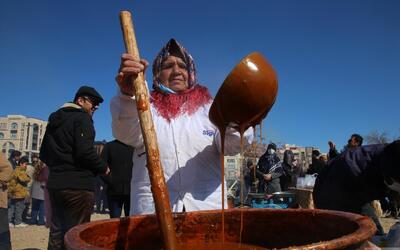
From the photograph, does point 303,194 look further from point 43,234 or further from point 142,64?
point 142,64

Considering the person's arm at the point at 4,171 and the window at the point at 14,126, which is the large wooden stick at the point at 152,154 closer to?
the person's arm at the point at 4,171

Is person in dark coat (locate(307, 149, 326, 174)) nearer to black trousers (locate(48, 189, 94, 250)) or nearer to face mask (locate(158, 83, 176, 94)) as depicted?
black trousers (locate(48, 189, 94, 250))

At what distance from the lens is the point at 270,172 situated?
885cm

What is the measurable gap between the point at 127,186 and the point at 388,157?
3.81 meters

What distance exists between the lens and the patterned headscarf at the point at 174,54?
2.36 metres

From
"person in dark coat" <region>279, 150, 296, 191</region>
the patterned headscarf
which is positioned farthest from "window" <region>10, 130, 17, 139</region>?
the patterned headscarf

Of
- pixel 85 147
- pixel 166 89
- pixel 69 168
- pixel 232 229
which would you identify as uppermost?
pixel 166 89

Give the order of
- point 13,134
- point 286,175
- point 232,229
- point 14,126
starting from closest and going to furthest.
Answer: point 232,229 < point 286,175 < point 13,134 < point 14,126

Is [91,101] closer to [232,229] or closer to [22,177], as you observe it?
[232,229]

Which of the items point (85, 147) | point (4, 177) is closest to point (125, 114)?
point (85, 147)

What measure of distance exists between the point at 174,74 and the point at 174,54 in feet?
0.50

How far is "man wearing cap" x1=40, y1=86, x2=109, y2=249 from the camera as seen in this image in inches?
150

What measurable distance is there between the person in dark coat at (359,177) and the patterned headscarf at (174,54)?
147 cm

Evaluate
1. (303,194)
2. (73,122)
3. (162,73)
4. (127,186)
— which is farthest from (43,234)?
(162,73)
